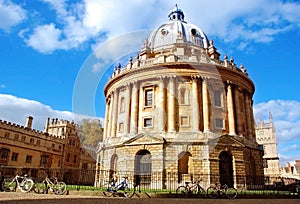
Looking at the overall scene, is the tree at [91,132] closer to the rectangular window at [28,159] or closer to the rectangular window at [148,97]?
the rectangular window at [28,159]

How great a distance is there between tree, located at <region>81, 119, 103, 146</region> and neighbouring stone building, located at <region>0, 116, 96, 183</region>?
229 cm

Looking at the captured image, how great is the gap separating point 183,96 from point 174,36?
1226 cm

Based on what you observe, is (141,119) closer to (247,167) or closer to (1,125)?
(247,167)

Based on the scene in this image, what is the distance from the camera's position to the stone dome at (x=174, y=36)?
3816cm

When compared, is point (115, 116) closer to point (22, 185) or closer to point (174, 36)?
point (174, 36)

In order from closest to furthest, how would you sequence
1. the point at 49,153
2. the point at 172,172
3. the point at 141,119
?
the point at 172,172
the point at 141,119
the point at 49,153

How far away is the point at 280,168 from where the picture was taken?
6638 cm

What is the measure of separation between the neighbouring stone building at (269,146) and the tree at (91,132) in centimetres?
4248

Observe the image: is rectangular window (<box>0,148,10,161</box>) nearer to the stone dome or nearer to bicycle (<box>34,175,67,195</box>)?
bicycle (<box>34,175,67,195</box>)

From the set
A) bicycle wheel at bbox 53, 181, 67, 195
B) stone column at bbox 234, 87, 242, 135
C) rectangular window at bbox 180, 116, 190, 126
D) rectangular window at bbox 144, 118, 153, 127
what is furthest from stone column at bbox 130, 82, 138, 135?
bicycle wheel at bbox 53, 181, 67, 195

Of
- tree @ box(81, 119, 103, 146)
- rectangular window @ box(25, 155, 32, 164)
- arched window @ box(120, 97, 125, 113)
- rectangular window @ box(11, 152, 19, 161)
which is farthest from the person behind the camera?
tree @ box(81, 119, 103, 146)

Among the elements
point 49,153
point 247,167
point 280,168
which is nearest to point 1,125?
point 49,153

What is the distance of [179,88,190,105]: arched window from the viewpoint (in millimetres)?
A: 30172

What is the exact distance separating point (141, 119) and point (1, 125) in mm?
26299
